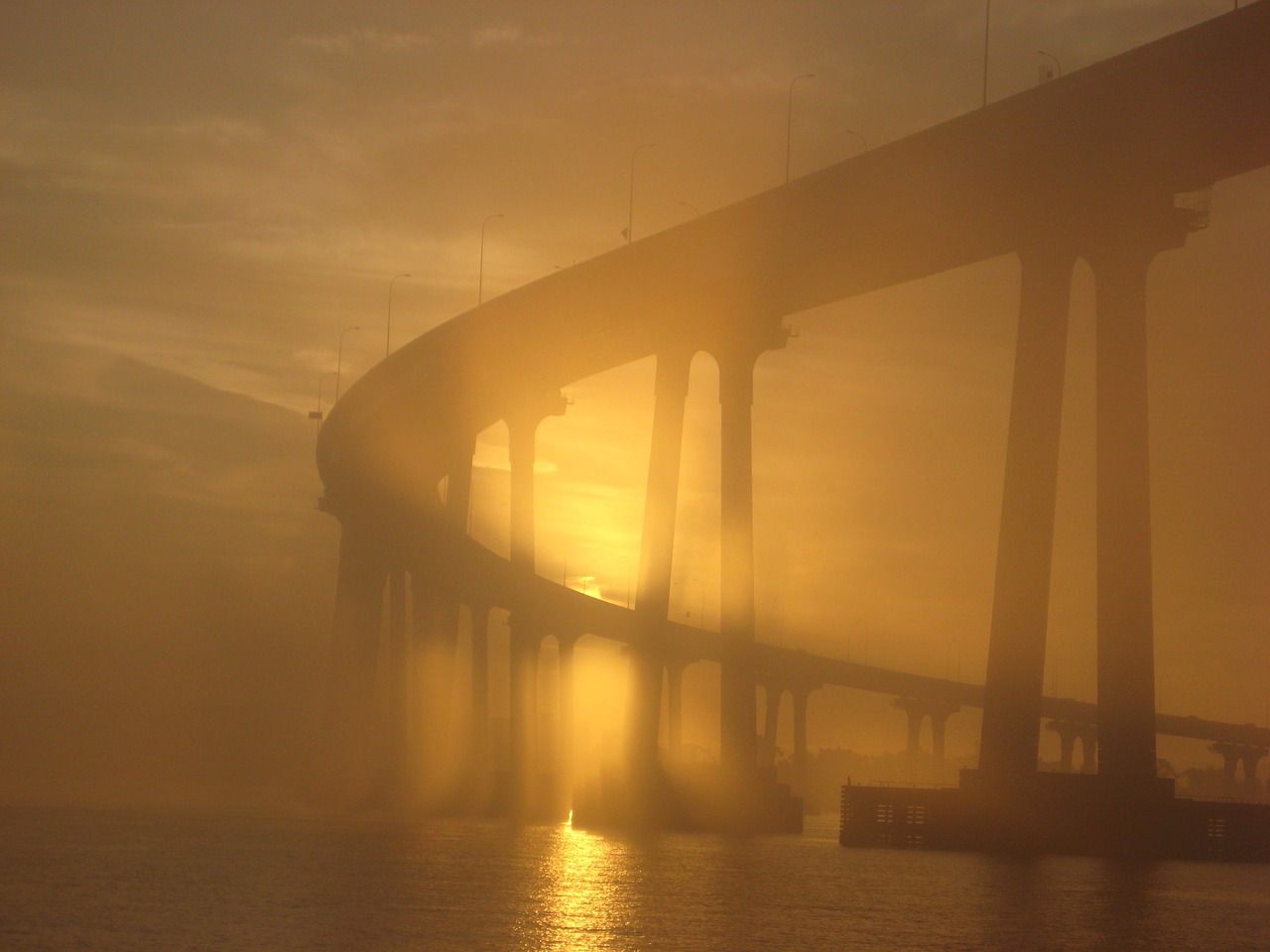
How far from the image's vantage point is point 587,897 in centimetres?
4178

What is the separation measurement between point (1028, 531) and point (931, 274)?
39.9ft

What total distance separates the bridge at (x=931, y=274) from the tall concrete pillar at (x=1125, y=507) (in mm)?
68

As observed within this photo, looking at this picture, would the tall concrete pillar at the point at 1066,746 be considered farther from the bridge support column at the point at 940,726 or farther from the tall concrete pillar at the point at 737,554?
the tall concrete pillar at the point at 737,554

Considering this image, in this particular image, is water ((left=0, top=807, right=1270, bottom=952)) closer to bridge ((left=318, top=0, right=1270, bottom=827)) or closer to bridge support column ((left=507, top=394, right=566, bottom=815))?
bridge ((left=318, top=0, right=1270, bottom=827))

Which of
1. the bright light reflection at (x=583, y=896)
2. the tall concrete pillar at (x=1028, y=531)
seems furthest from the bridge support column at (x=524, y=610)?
the tall concrete pillar at (x=1028, y=531)

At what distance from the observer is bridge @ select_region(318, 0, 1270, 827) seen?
168 ft

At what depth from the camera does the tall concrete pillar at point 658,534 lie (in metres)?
73.1

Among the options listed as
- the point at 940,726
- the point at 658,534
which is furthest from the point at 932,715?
the point at 658,534

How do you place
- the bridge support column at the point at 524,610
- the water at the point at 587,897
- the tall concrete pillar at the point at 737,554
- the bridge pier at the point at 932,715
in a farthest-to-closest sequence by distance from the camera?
the bridge pier at the point at 932,715 → the bridge support column at the point at 524,610 → the tall concrete pillar at the point at 737,554 → the water at the point at 587,897

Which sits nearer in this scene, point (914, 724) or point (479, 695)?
point (479, 695)

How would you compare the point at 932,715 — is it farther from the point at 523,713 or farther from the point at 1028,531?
the point at 1028,531

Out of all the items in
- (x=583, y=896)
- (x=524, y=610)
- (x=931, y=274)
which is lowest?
(x=583, y=896)

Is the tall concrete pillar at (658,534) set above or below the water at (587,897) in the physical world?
above

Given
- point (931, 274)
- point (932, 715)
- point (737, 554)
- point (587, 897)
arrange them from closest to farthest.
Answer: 1. point (587, 897)
2. point (931, 274)
3. point (737, 554)
4. point (932, 715)
